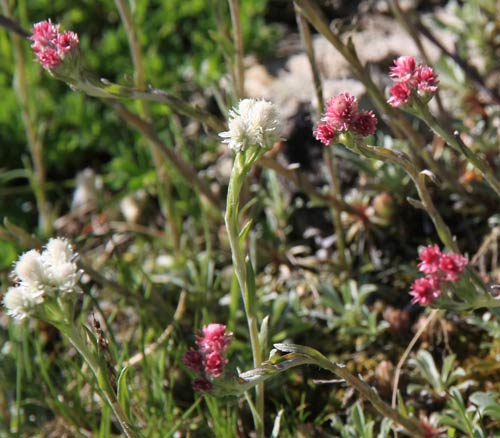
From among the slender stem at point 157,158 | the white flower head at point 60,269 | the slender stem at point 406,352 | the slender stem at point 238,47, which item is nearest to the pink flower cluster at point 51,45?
the white flower head at point 60,269

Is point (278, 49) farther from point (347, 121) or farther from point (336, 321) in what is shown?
point (347, 121)

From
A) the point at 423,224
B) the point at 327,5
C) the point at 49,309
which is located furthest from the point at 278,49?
the point at 49,309

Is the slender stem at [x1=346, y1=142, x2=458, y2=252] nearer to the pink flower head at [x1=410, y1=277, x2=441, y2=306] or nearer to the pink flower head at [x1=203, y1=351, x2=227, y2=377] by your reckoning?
the pink flower head at [x1=410, y1=277, x2=441, y2=306]

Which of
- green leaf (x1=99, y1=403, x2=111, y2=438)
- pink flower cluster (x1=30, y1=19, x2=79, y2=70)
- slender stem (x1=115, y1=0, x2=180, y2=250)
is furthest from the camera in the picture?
slender stem (x1=115, y1=0, x2=180, y2=250)

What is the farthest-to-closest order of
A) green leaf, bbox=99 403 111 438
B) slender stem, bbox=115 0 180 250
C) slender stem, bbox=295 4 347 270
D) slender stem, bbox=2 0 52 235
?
slender stem, bbox=2 0 52 235, slender stem, bbox=115 0 180 250, slender stem, bbox=295 4 347 270, green leaf, bbox=99 403 111 438

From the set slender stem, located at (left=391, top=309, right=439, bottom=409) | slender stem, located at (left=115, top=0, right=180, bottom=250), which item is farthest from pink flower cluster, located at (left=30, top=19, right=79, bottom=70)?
slender stem, located at (left=391, top=309, right=439, bottom=409)

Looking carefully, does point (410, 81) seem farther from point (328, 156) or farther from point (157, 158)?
point (157, 158)

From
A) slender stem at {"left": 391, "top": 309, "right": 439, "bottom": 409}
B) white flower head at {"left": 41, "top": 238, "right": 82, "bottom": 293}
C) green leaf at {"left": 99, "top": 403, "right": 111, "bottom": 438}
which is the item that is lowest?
slender stem at {"left": 391, "top": 309, "right": 439, "bottom": 409}

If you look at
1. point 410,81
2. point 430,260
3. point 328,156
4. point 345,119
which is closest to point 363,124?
point 345,119
